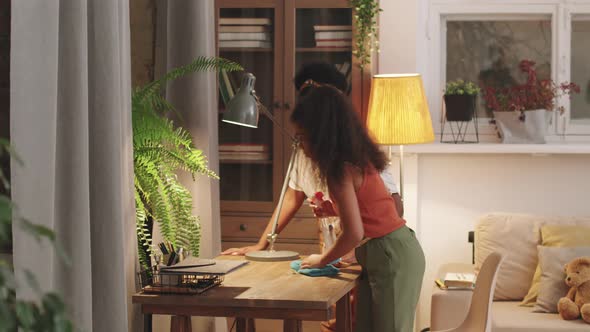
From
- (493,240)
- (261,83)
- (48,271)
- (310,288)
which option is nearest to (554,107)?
(493,240)

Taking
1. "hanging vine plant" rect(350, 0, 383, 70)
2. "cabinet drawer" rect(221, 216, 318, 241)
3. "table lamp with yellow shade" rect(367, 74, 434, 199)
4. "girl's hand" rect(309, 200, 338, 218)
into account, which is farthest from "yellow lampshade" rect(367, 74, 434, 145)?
"girl's hand" rect(309, 200, 338, 218)

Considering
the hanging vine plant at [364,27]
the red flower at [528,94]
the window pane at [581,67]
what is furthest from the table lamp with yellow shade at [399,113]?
the window pane at [581,67]

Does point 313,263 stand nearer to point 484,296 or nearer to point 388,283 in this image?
point 388,283

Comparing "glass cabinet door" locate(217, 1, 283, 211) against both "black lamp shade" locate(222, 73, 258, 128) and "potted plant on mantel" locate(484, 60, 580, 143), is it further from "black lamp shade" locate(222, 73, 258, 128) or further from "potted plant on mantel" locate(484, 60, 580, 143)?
"black lamp shade" locate(222, 73, 258, 128)

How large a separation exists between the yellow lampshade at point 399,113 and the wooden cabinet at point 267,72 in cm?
26

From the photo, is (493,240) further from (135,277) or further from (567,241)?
(135,277)

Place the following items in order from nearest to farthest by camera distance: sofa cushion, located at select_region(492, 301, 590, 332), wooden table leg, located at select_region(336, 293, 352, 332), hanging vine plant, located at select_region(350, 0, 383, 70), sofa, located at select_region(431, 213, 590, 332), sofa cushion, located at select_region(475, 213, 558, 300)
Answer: wooden table leg, located at select_region(336, 293, 352, 332), sofa cushion, located at select_region(492, 301, 590, 332), sofa, located at select_region(431, 213, 590, 332), sofa cushion, located at select_region(475, 213, 558, 300), hanging vine plant, located at select_region(350, 0, 383, 70)

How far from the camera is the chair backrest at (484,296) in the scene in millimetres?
2873

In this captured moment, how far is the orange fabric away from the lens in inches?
115

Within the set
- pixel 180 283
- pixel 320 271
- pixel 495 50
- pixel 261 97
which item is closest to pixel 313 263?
pixel 320 271

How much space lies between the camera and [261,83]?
4.49 m

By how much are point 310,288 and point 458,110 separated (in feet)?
7.04

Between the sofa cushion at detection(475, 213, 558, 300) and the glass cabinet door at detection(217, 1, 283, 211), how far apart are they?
107 centimetres

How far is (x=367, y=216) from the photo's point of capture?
2928 millimetres
